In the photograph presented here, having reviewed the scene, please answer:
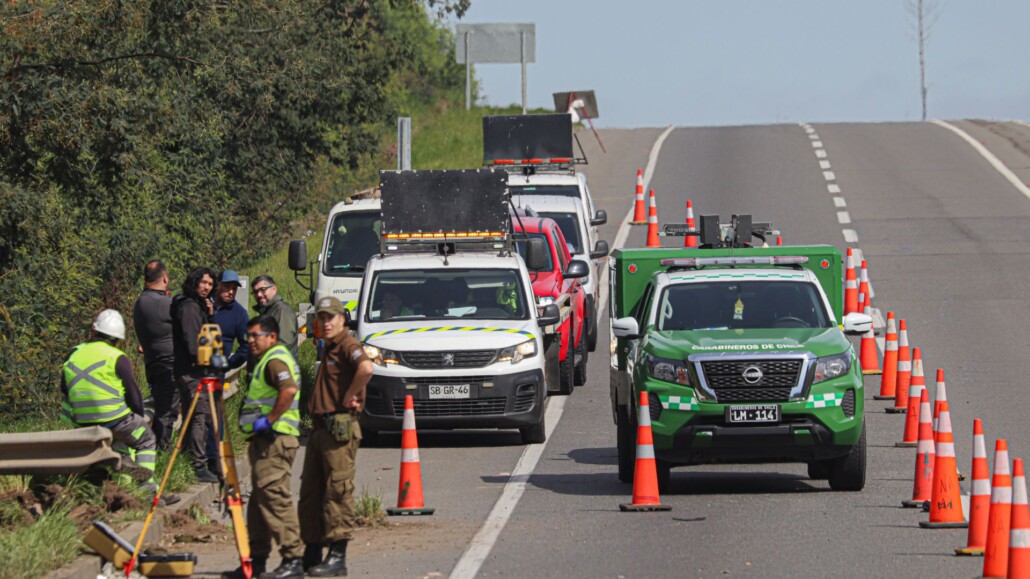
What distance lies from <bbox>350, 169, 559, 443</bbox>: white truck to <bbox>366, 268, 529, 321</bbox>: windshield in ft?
0.03

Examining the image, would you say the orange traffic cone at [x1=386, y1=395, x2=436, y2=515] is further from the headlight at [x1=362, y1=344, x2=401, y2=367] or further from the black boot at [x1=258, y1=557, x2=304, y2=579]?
the headlight at [x1=362, y1=344, x2=401, y2=367]

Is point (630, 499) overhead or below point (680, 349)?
below

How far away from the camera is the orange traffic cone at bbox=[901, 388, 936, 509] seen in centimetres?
1298

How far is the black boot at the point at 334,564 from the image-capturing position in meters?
10.8

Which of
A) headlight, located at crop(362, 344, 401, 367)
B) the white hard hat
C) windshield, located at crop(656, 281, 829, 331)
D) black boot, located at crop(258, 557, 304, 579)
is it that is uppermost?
the white hard hat

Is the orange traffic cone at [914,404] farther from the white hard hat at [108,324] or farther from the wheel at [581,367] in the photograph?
the white hard hat at [108,324]

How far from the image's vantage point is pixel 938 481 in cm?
1216

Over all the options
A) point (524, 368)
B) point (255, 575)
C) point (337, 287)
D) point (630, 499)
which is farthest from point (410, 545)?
point (337, 287)

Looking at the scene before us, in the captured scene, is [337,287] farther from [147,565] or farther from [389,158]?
[389,158]

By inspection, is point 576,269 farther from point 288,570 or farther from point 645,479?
point 288,570

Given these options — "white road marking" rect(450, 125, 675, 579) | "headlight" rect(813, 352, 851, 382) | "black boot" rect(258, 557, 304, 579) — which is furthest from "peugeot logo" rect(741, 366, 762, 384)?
"black boot" rect(258, 557, 304, 579)

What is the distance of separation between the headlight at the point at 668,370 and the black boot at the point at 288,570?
13.7 feet

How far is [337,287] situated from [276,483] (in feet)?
33.8

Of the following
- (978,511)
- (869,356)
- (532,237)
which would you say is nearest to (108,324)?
(978,511)
